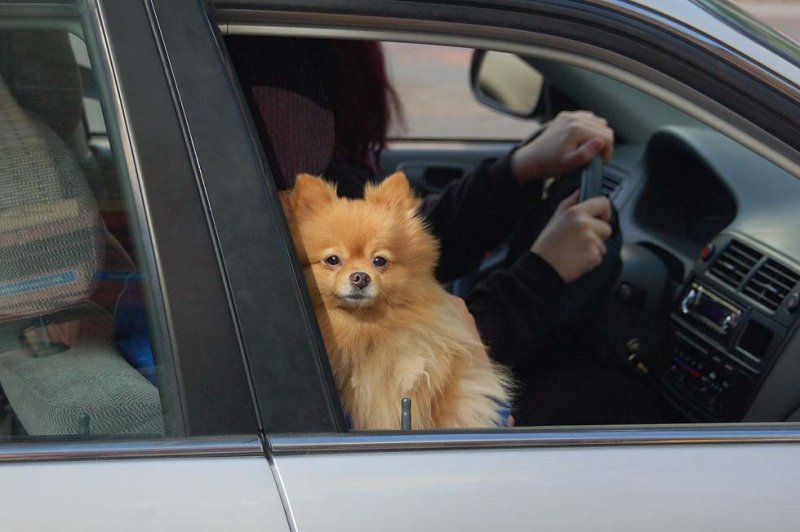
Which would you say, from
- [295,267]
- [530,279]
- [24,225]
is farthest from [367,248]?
[530,279]

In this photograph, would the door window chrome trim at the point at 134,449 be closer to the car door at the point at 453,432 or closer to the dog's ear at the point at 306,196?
the car door at the point at 453,432

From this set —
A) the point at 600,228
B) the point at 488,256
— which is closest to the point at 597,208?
the point at 600,228

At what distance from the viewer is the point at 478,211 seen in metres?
3.14

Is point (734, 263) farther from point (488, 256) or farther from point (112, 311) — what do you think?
point (112, 311)

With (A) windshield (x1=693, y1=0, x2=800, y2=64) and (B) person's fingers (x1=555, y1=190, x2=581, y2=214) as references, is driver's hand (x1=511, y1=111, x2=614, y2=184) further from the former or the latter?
(A) windshield (x1=693, y1=0, x2=800, y2=64)

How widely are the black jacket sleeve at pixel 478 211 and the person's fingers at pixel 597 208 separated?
0.37 meters

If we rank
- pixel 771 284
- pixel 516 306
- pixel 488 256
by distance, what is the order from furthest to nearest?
pixel 488 256
pixel 771 284
pixel 516 306

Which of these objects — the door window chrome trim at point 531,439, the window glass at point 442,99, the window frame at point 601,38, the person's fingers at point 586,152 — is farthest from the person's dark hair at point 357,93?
the window glass at point 442,99

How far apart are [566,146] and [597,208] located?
309mm

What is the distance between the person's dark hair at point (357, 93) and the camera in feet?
8.09

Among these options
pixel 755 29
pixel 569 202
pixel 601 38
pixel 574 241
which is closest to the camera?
pixel 601 38

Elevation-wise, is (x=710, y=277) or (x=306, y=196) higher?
(x=306, y=196)

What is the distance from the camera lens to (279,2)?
164cm

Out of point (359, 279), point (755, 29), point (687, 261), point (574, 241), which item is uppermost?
point (755, 29)
